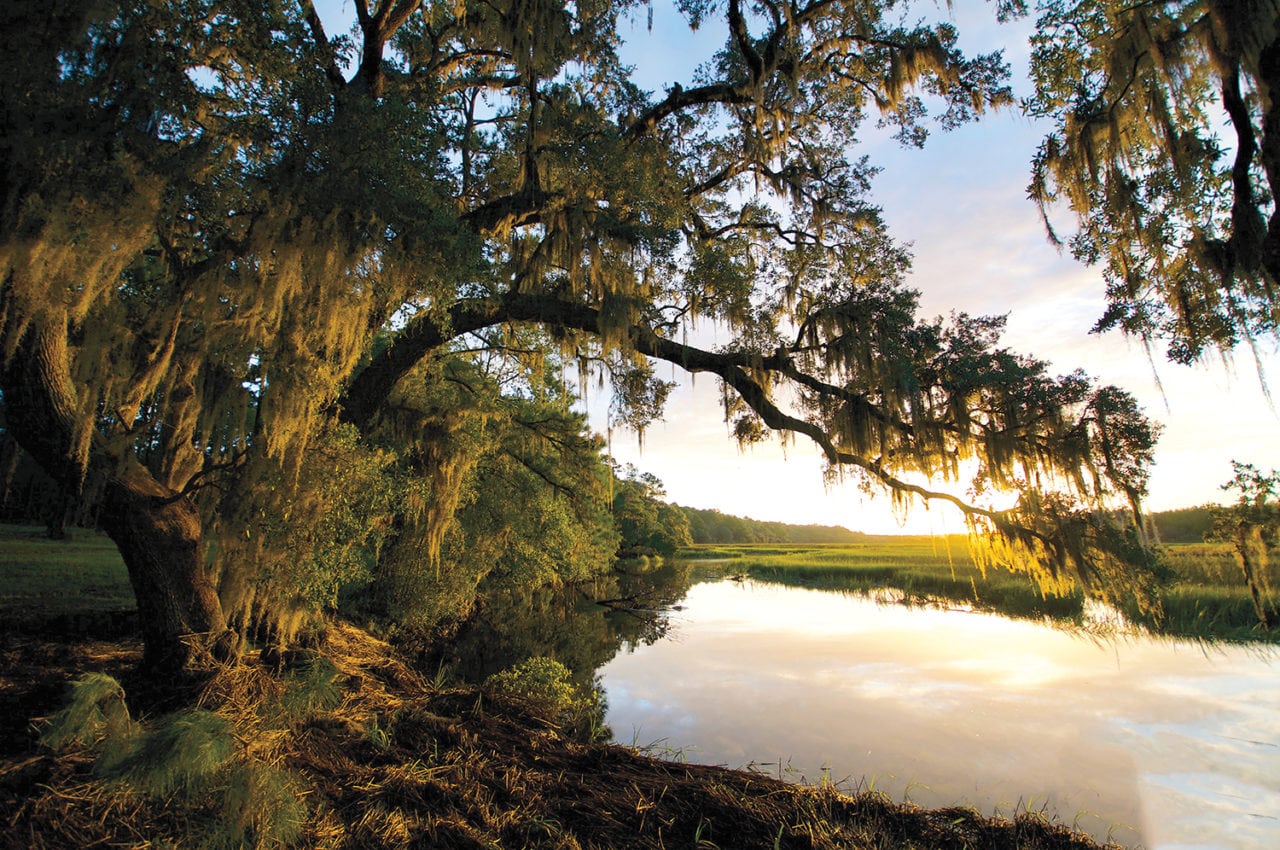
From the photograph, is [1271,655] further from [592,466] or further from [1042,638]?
[592,466]

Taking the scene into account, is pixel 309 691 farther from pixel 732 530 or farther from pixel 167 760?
pixel 732 530

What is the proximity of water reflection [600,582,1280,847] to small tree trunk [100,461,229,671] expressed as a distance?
433 centimetres

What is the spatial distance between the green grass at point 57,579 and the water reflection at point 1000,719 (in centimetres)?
742

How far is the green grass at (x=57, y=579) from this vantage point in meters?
7.30

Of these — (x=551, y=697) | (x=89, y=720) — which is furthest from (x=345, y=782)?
(x=551, y=697)

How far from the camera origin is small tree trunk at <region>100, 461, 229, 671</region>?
15.1 ft

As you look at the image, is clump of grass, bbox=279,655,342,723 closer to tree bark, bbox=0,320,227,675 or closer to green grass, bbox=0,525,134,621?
tree bark, bbox=0,320,227,675

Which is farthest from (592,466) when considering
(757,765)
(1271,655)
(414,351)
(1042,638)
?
(1271,655)

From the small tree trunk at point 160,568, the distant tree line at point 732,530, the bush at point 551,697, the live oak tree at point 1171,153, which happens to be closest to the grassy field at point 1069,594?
the live oak tree at point 1171,153

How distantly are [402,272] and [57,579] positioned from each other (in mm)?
11453

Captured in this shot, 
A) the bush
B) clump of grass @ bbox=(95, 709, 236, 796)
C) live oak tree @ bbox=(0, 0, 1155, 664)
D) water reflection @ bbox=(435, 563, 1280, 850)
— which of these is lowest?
water reflection @ bbox=(435, 563, 1280, 850)

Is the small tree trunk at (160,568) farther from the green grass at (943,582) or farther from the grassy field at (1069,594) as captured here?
the green grass at (943,582)

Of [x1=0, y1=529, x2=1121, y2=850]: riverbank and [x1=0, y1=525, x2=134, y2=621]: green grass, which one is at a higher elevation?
[x1=0, y1=525, x2=134, y2=621]: green grass

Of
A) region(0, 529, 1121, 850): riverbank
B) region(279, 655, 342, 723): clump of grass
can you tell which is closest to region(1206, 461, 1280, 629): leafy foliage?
region(0, 529, 1121, 850): riverbank
